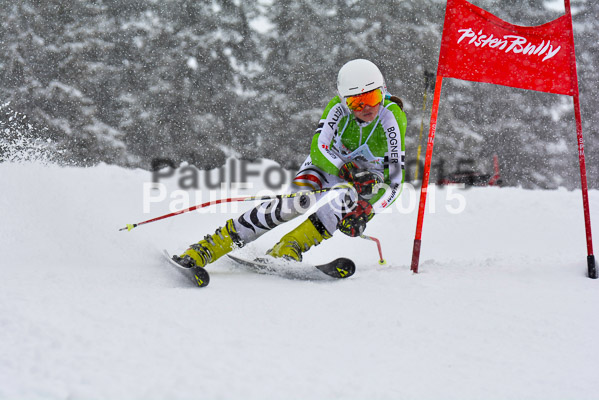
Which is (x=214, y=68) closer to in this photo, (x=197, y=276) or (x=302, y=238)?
(x=302, y=238)

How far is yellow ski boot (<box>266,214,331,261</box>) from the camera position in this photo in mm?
4301

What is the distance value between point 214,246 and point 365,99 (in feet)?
5.57

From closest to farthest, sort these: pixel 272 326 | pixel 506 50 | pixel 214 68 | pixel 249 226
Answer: pixel 272 326 < pixel 249 226 < pixel 506 50 < pixel 214 68

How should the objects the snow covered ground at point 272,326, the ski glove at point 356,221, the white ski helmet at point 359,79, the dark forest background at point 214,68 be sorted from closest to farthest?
the snow covered ground at point 272,326, the ski glove at point 356,221, the white ski helmet at point 359,79, the dark forest background at point 214,68

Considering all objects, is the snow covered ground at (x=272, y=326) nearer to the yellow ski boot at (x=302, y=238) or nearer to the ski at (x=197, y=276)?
the ski at (x=197, y=276)

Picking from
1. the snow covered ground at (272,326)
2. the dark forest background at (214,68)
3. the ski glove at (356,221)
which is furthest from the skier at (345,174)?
the dark forest background at (214,68)

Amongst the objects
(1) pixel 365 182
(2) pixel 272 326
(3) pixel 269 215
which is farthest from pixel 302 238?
(2) pixel 272 326

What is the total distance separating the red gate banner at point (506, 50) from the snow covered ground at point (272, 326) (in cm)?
157

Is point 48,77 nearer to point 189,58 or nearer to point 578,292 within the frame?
point 189,58

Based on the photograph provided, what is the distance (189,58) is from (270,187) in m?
10.0

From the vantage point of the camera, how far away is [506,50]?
4484 mm

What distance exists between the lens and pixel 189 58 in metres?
18.6

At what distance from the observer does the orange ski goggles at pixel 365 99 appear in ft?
14.6

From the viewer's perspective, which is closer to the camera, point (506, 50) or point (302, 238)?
point (302, 238)
